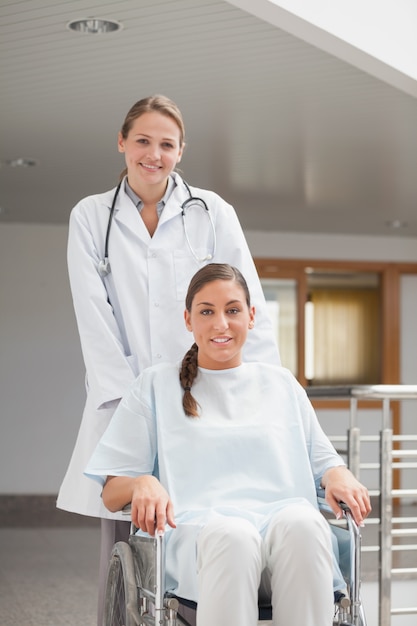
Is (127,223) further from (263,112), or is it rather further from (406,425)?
(406,425)

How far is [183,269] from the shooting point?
2689mm

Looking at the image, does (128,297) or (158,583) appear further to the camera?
(128,297)

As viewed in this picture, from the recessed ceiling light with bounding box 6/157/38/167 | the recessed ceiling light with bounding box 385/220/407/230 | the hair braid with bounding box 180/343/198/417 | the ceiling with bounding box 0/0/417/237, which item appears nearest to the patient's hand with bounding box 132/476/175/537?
the hair braid with bounding box 180/343/198/417

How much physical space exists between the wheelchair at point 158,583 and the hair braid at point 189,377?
10.9 inches

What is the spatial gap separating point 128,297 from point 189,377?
0.94ft

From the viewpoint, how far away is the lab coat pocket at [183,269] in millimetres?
2670

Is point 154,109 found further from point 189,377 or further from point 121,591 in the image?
point 121,591

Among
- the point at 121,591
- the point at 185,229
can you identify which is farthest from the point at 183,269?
the point at 121,591

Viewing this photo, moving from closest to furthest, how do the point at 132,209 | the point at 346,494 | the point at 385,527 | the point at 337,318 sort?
the point at 346,494, the point at 132,209, the point at 385,527, the point at 337,318

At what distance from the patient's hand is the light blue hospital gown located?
11cm

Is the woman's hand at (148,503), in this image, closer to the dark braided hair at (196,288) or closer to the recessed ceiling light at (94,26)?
the dark braided hair at (196,288)

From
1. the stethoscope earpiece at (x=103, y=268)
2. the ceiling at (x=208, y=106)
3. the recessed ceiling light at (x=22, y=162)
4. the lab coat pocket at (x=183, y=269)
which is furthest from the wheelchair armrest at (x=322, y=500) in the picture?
the recessed ceiling light at (x=22, y=162)

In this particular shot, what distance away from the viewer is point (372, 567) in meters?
5.98

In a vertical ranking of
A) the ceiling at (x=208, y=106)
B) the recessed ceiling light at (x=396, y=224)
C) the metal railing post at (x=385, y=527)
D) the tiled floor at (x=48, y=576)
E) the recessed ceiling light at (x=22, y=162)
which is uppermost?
Answer: the ceiling at (x=208, y=106)
